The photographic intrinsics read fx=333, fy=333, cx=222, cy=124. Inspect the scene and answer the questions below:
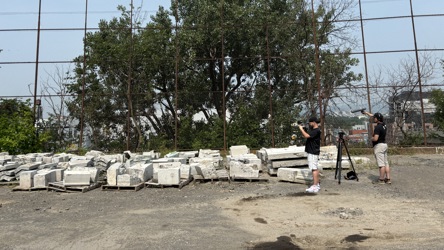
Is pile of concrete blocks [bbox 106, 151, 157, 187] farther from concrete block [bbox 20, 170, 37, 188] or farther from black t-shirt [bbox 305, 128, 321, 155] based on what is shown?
black t-shirt [bbox 305, 128, 321, 155]

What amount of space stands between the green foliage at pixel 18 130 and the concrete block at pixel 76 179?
6.32 meters

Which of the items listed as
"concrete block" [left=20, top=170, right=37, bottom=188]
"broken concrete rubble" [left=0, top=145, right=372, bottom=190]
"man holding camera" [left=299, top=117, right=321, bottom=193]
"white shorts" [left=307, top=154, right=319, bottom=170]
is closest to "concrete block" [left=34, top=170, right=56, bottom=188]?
"broken concrete rubble" [left=0, top=145, right=372, bottom=190]

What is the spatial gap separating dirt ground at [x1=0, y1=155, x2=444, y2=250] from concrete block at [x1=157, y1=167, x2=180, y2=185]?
0.59ft

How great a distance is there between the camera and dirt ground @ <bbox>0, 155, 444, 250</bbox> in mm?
4396

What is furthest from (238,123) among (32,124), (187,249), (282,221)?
(187,249)

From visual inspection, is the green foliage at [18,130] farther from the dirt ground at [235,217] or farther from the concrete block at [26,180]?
the concrete block at [26,180]

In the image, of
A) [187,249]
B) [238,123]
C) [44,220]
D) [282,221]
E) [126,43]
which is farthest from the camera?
[126,43]

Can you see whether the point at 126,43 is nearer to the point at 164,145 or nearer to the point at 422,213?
the point at 164,145

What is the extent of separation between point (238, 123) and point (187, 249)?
11.5m

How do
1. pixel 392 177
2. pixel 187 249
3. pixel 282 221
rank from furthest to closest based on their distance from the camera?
1. pixel 392 177
2. pixel 282 221
3. pixel 187 249

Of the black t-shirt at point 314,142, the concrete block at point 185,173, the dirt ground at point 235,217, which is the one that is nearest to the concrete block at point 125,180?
the dirt ground at point 235,217

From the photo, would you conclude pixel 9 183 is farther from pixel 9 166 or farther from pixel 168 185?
pixel 168 185

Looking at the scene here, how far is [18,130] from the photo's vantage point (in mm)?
13289

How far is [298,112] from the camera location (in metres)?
15.7
